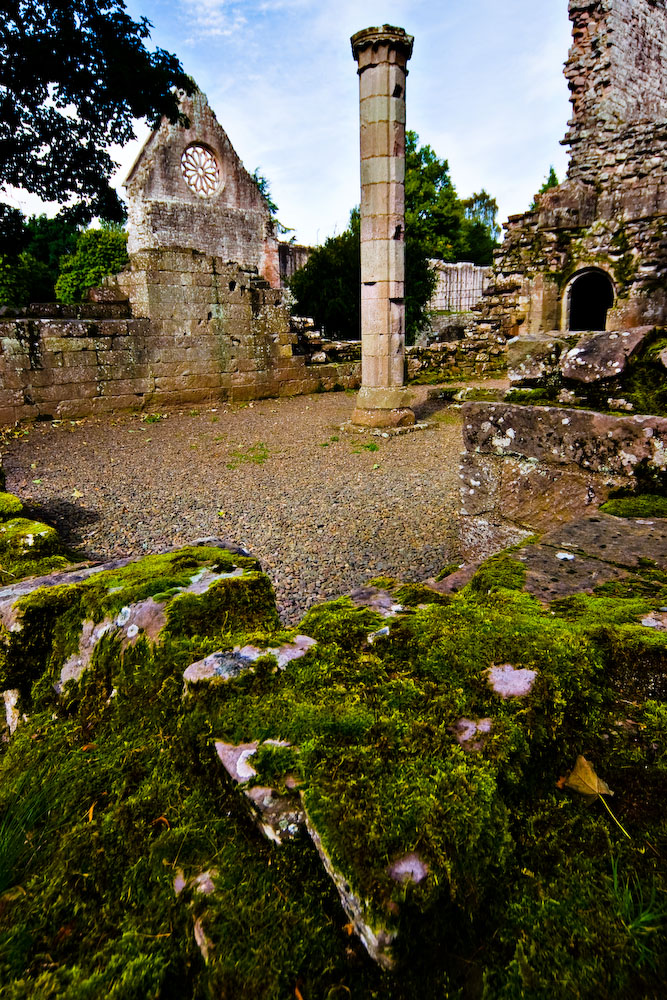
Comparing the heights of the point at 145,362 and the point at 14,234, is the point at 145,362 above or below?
below

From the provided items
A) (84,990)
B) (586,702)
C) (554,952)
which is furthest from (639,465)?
(84,990)

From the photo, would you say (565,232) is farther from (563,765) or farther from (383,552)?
(563,765)

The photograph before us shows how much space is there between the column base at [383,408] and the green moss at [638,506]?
6328mm

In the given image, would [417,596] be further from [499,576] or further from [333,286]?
[333,286]

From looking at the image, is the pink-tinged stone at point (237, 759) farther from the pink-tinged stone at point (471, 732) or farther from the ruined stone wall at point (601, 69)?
the ruined stone wall at point (601, 69)

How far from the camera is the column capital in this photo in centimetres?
775

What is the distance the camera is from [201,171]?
25.4 m

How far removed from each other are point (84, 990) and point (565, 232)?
1565 centimetres

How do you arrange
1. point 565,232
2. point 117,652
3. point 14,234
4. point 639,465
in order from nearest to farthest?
point 117,652 → point 639,465 → point 565,232 → point 14,234

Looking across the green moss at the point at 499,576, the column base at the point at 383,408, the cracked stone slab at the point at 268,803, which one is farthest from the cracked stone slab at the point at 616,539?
the column base at the point at 383,408

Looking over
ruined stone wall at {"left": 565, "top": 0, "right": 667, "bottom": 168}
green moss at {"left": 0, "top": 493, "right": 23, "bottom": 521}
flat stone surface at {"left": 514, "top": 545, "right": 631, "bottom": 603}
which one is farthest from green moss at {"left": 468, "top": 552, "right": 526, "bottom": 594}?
ruined stone wall at {"left": 565, "top": 0, "right": 667, "bottom": 168}

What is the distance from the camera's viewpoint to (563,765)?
1.00m

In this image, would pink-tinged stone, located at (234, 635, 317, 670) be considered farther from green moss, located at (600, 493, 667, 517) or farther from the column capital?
the column capital

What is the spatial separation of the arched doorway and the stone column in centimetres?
796
